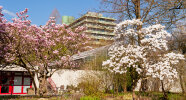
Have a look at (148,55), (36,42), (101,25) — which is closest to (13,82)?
(101,25)

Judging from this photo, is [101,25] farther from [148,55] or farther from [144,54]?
[144,54]

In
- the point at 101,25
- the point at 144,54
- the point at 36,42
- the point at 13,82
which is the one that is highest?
the point at 101,25

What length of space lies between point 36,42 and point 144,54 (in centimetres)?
583

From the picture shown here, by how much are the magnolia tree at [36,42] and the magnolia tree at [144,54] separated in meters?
3.05

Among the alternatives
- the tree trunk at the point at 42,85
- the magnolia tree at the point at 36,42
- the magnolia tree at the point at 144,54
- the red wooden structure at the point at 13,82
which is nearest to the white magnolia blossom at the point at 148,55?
the magnolia tree at the point at 144,54

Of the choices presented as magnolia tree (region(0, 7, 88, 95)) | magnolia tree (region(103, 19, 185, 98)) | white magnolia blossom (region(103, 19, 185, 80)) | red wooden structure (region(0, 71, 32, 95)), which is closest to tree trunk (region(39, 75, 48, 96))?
magnolia tree (region(0, 7, 88, 95))

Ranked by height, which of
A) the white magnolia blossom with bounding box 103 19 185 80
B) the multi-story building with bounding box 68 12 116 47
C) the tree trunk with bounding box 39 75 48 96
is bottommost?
the tree trunk with bounding box 39 75 48 96

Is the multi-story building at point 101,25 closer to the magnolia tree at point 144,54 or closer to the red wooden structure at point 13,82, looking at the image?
the magnolia tree at point 144,54

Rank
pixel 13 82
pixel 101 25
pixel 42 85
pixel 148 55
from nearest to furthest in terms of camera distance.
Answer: pixel 148 55, pixel 42 85, pixel 101 25, pixel 13 82

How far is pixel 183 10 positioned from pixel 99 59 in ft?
25.5

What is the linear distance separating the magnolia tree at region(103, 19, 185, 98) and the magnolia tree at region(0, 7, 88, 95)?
120 inches

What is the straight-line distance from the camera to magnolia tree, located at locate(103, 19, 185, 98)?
8.98 meters

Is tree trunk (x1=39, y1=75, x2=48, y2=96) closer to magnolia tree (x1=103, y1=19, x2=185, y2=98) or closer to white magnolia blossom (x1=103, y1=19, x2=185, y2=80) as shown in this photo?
magnolia tree (x1=103, y1=19, x2=185, y2=98)

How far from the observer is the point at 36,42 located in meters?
10.7
